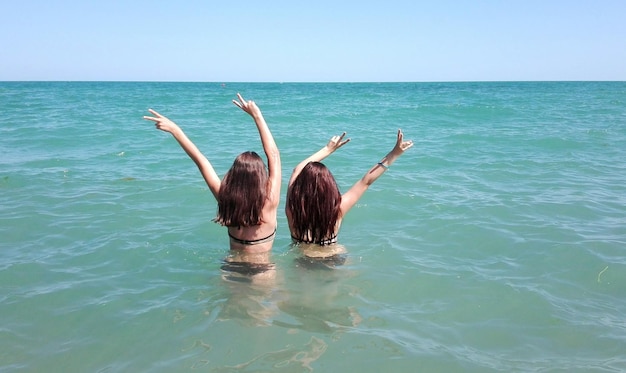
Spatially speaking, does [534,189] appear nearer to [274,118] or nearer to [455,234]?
[455,234]

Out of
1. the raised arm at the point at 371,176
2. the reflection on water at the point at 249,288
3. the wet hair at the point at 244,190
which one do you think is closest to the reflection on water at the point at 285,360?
the reflection on water at the point at 249,288

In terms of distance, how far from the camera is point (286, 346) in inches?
128

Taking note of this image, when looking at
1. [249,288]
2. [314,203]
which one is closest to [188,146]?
[314,203]

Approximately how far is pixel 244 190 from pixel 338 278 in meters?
1.23

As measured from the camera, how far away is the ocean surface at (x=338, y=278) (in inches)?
128

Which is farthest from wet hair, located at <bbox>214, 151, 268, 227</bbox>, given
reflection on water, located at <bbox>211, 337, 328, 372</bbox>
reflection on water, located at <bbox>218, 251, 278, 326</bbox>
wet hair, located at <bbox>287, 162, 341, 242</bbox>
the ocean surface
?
reflection on water, located at <bbox>211, 337, 328, 372</bbox>

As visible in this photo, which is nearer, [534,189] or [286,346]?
[286,346]

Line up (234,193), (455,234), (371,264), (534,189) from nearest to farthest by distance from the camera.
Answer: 1. (234,193)
2. (371,264)
3. (455,234)
4. (534,189)

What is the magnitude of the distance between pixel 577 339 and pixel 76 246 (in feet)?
16.0

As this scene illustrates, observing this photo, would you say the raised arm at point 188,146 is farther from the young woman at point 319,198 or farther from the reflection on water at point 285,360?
the reflection on water at point 285,360

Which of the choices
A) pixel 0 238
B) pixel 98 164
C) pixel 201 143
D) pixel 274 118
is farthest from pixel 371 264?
pixel 274 118

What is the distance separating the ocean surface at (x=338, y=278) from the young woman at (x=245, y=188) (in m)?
0.42

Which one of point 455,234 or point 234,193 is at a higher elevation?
point 234,193

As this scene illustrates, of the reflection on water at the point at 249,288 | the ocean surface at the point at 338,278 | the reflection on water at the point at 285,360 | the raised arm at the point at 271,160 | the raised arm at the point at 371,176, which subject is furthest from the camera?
the raised arm at the point at 371,176
